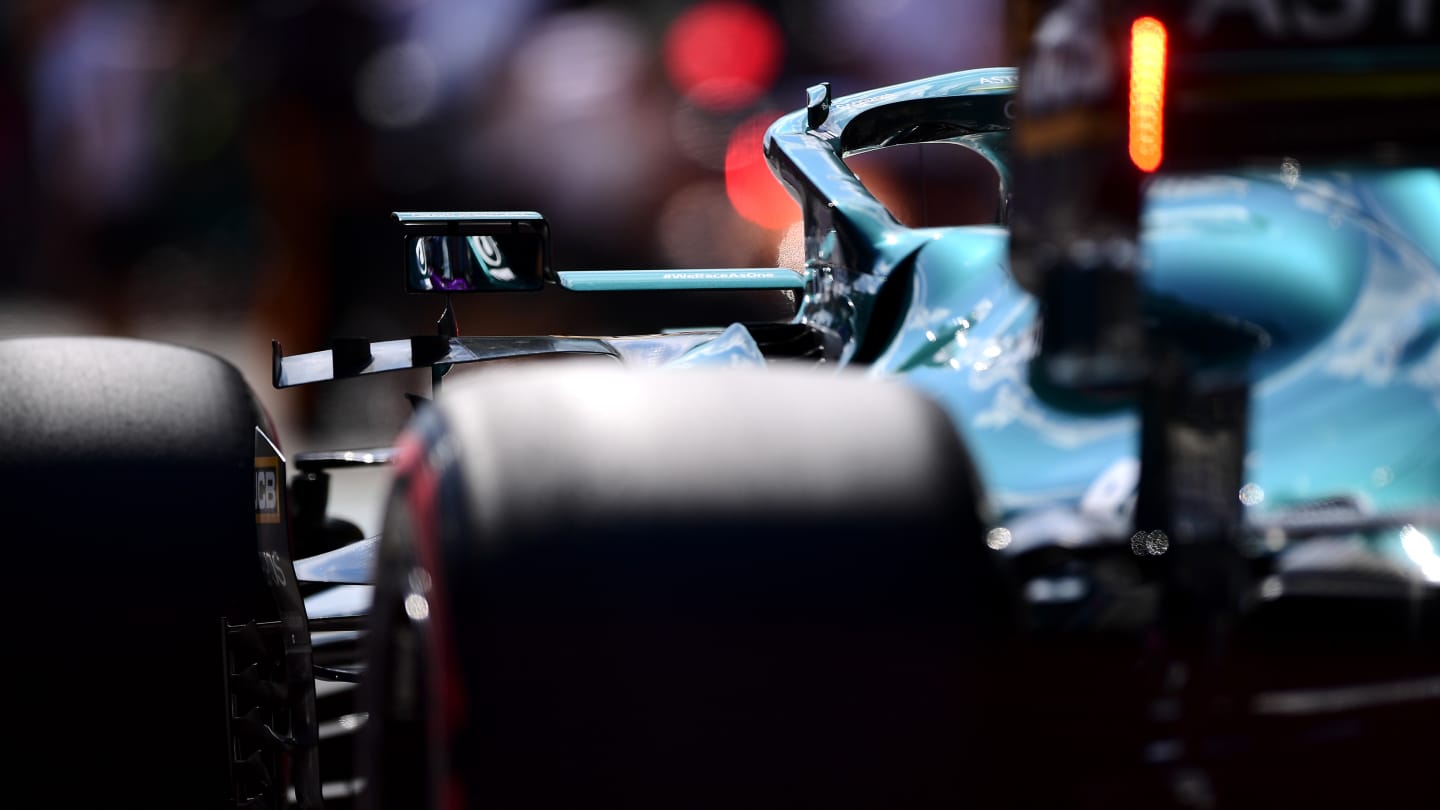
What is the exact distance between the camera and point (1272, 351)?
149 centimetres

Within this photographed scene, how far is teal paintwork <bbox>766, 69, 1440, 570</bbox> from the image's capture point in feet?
4.41

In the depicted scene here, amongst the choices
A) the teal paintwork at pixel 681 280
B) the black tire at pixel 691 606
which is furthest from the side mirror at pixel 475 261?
the black tire at pixel 691 606

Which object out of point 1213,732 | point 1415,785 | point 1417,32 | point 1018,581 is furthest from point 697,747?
point 1417,32

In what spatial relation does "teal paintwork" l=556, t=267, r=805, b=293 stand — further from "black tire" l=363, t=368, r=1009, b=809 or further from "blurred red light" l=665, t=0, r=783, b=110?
"blurred red light" l=665, t=0, r=783, b=110

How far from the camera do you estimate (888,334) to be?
7.20 ft

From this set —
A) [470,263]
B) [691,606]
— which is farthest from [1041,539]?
[470,263]

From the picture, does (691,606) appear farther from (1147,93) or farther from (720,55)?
(720,55)

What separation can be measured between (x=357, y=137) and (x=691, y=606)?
727cm

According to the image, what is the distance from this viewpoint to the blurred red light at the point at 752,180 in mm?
8219

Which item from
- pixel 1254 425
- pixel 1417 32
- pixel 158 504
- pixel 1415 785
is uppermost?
pixel 1417 32

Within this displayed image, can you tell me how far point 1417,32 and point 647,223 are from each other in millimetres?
7271

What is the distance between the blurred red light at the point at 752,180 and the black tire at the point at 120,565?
20.4 ft

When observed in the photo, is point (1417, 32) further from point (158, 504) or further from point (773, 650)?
point (158, 504)

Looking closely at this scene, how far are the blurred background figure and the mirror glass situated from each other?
515 cm
